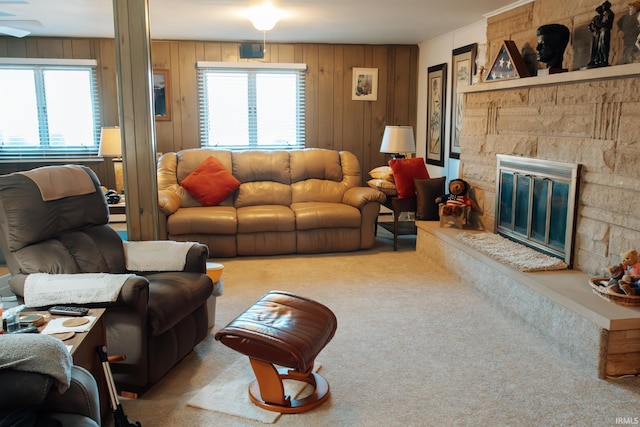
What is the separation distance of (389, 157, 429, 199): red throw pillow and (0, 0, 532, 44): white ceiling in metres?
1.42

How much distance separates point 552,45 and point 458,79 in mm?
1995

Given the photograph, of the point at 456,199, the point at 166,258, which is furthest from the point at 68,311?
the point at 456,199

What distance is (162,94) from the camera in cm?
642

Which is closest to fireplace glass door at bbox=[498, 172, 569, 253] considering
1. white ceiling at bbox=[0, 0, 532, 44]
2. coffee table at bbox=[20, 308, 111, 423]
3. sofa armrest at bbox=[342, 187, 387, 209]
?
sofa armrest at bbox=[342, 187, 387, 209]

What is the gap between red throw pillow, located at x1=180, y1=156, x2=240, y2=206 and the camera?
5477 mm

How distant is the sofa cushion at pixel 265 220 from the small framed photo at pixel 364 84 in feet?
7.41

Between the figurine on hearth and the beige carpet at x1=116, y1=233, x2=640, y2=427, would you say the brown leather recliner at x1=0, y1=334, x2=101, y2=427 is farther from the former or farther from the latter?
the figurine on hearth

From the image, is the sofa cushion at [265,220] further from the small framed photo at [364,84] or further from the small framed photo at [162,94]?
the small framed photo at [364,84]

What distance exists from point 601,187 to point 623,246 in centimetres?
40

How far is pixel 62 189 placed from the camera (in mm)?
2898

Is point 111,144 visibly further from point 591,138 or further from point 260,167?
point 591,138

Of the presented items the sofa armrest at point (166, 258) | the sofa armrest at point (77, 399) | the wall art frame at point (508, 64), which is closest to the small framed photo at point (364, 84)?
the wall art frame at point (508, 64)

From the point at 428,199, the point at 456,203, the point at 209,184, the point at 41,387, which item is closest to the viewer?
the point at 41,387

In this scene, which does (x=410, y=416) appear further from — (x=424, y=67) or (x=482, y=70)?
(x=424, y=67)
